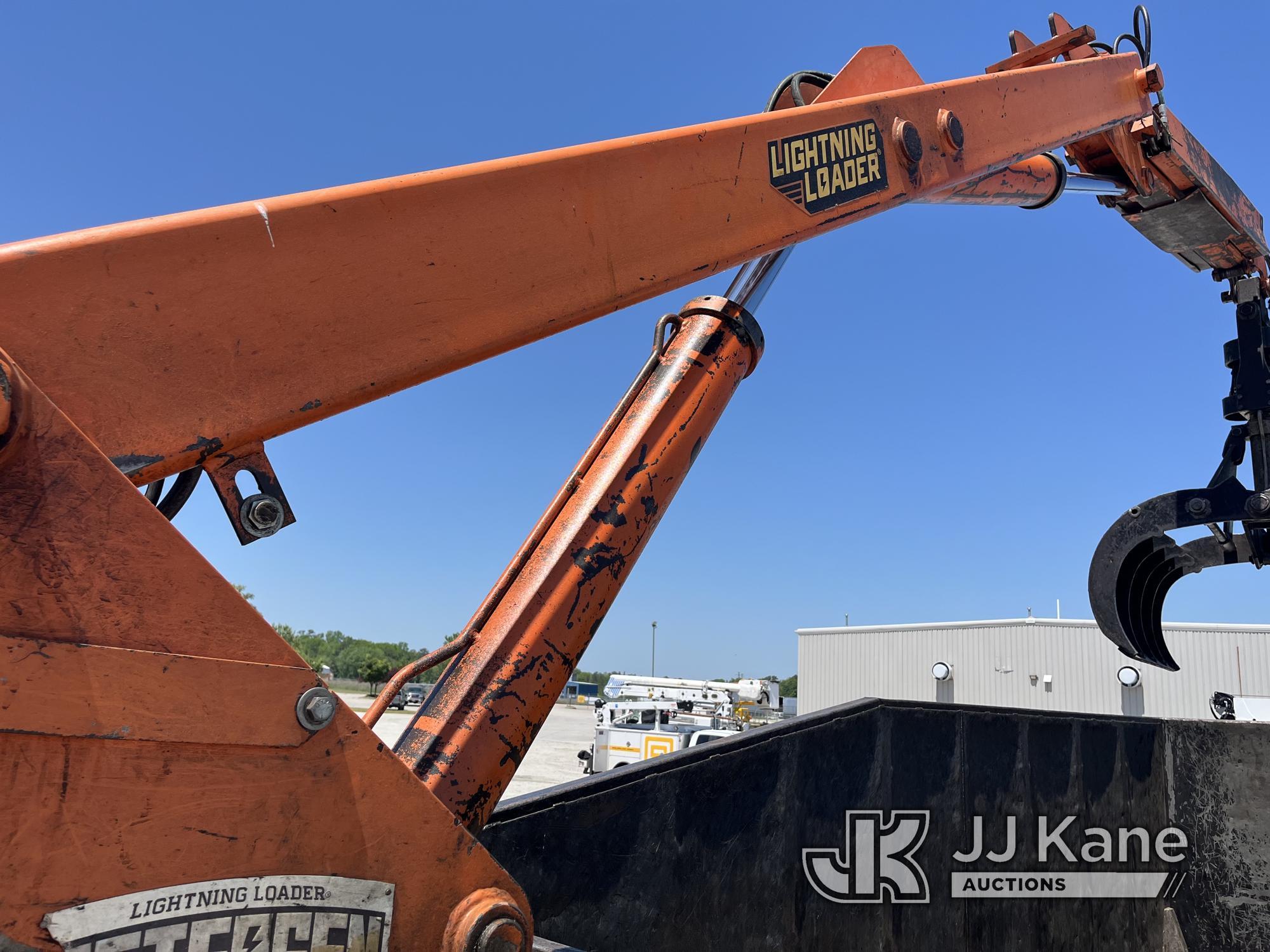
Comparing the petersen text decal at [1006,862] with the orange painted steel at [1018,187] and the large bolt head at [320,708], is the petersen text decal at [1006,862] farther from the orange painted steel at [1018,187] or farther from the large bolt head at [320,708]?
the large bolt head at [320,708]

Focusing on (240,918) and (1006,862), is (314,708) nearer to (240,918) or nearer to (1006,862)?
(240,918)

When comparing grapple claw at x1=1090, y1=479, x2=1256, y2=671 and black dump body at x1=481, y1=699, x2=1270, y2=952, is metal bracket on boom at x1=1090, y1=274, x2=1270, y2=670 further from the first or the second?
black dump body at x1=481, y1=699, x2=1270, y2=952

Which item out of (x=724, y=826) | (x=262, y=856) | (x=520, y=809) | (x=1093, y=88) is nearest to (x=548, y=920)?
(x=520, y=809)

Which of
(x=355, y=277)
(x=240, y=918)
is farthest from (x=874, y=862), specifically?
(x=355, y=277)

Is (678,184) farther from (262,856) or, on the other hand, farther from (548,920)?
(548,920)

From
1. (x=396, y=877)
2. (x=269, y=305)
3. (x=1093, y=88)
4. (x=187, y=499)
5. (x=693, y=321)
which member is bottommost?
(x=396, y=877)

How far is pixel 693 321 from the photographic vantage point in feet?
10.4

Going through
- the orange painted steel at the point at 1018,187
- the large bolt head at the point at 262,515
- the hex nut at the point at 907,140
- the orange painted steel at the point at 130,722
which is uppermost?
the orange painted steel at the point at 1018,187

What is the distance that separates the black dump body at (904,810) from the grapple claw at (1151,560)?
488 millimetres

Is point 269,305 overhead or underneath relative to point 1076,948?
overhead

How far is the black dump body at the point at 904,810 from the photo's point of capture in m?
3.69

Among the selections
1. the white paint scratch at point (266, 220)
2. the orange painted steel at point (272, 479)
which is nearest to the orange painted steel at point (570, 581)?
the orange painted steel at point (272, 479)

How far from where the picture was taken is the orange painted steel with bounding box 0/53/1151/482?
164 cm

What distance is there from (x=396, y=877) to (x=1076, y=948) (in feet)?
13.1
